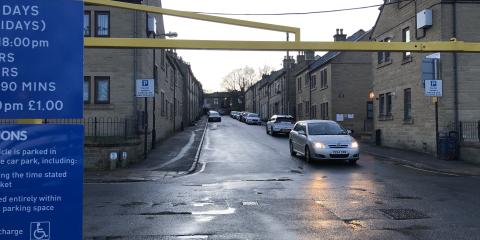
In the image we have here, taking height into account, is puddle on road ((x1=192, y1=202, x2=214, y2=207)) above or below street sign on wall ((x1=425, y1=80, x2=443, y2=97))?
below

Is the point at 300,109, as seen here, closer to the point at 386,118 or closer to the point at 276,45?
the point at 386,118

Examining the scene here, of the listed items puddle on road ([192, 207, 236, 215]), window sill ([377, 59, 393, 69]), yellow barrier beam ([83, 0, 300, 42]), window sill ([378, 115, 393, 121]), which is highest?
window sill ([377, 59, 393, 69])

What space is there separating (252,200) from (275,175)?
191 inches

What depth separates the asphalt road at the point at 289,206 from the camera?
7.30m

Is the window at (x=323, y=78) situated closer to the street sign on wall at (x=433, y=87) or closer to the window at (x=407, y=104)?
the window at (x=407, y=104)

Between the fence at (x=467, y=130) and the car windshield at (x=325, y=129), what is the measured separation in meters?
5.34

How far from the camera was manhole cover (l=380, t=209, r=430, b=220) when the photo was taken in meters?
8.38

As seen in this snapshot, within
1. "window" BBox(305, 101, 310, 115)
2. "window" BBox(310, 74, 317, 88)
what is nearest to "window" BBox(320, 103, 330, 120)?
"window" BBox(310, 74, 317, 88)

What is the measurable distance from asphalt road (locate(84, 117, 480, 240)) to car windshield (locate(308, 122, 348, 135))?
10.0ft

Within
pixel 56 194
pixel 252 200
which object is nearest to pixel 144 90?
pixel 252 200

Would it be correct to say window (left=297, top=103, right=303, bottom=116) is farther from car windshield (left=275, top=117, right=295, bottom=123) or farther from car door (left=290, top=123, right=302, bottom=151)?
car door (left=290, top=123, right=302, bottom=151)

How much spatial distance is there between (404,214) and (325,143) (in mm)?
9290

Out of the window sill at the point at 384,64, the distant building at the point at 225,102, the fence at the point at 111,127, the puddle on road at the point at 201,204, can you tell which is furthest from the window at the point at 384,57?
the distant building at the point at 225,102

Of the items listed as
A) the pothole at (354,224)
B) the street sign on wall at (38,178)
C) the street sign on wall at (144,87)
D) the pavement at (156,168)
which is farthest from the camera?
the street sign on wall at (144,87)
